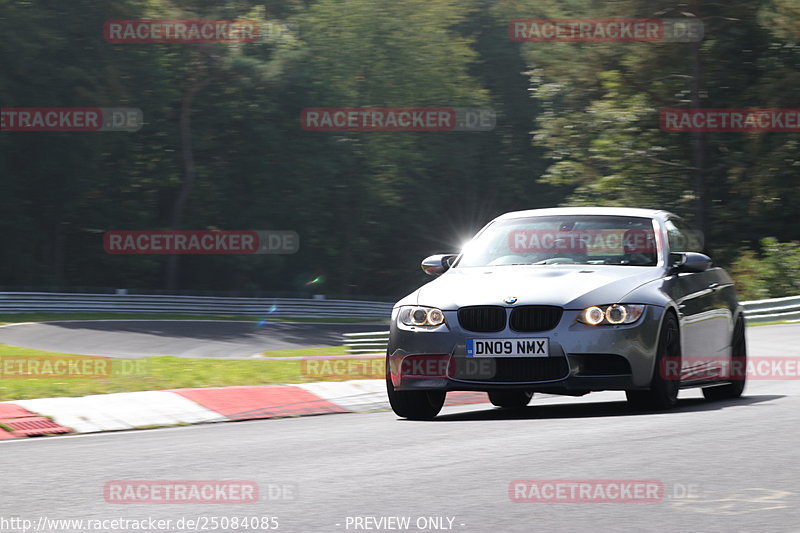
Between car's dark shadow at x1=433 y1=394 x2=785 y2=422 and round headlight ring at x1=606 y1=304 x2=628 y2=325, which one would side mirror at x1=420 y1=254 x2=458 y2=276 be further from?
round headlight ring at x1=606 y1=304 x2=628 y2=325

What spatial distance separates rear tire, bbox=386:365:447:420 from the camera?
10492mm

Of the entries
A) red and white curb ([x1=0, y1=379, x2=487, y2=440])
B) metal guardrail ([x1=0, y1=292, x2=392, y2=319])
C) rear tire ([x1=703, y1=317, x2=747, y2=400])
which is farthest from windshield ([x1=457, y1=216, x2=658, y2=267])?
metal guardrail ([x1=0, y1=292, x2=392, y2=319])

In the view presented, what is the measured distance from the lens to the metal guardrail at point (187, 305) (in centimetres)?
4506

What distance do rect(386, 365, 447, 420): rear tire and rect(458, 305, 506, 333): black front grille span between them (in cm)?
85

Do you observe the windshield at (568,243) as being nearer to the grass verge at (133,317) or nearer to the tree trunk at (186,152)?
the grass verge at (133,317)

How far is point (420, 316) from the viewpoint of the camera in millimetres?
10117

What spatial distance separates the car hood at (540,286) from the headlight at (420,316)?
5 centimetres

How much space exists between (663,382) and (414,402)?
193cm

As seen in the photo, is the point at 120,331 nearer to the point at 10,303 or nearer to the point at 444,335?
the point at 10,303

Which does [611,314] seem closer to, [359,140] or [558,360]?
[558,360]

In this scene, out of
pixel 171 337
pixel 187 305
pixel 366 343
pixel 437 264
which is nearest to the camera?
pixel 437 264

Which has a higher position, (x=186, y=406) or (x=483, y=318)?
(x=483, y=318)

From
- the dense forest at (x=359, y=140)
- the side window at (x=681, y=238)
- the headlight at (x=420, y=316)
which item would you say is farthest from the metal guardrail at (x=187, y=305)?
the headlight at (x=420, y=316)

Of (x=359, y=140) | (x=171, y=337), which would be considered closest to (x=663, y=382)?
(x=171, y=337)
